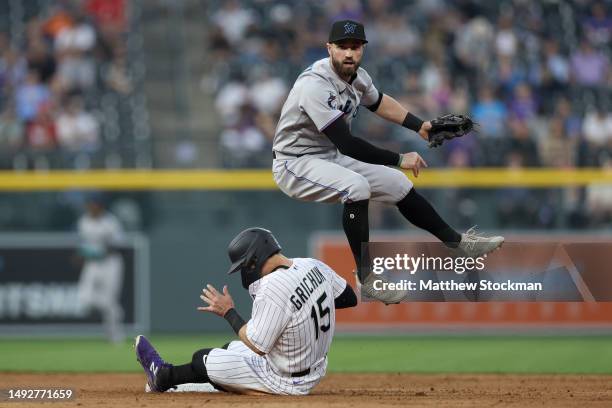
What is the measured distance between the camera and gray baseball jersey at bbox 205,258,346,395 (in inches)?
275

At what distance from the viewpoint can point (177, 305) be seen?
552 inches

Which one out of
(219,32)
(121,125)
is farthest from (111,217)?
(219,32)

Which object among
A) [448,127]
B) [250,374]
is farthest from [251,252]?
[448,127]

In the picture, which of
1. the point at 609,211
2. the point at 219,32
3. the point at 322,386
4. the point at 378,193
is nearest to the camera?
the point at 378,193

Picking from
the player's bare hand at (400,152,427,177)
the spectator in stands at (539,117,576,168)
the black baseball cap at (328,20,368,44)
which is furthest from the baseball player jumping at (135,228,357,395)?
the spectator in stands at (539,117,576,168)

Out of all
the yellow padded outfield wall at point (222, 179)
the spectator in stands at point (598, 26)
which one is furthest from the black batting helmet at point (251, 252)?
the spectator in stands at point (598, 26)

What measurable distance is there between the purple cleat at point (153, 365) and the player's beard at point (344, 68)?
2.21m

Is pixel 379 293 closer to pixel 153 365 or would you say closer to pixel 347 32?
pixel 153 365

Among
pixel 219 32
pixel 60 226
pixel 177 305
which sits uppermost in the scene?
pixel 219 32

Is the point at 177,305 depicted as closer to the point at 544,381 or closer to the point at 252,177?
the point at 252,177

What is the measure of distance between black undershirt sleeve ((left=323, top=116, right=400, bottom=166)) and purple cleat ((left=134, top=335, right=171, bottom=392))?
1901mm

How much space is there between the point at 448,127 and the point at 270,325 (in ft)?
5.64

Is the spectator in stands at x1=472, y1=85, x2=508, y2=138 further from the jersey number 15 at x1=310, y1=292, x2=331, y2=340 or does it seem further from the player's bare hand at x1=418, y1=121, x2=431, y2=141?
the jersey number 15 at x1=310, y1=292, x2=331, y2=340

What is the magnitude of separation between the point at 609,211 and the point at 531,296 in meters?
6.31
